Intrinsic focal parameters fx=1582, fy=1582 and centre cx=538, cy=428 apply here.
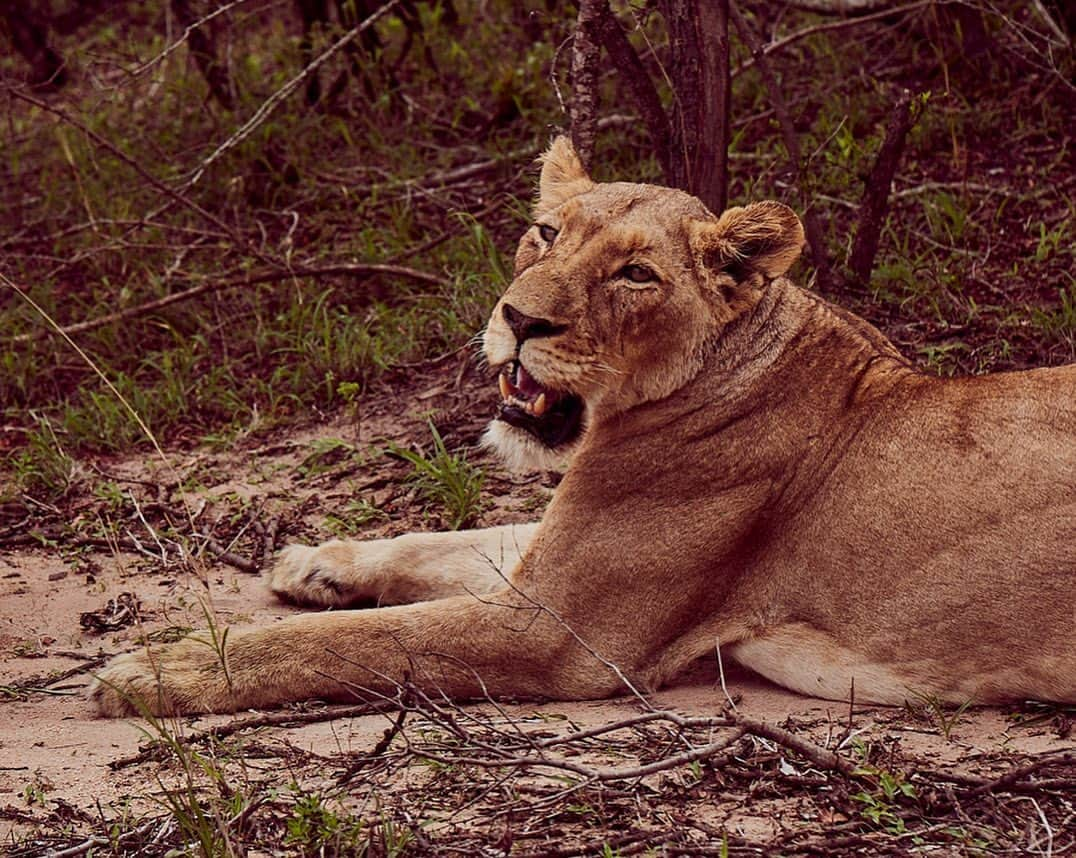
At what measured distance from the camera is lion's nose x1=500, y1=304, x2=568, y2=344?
4.07 m

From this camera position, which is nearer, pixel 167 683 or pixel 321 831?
pixel 321 831

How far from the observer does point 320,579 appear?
488cm

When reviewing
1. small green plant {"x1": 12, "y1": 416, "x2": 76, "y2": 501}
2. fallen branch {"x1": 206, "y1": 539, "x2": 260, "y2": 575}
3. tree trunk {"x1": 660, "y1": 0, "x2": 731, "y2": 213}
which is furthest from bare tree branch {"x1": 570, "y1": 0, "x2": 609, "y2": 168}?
small green plant {"x1": 12, "y1": 416, "x2": 76, "y2": 501}

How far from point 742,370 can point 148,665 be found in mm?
1772

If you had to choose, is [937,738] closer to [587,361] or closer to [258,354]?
[587,361]

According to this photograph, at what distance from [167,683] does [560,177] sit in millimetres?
1892

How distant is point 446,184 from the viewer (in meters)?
8.05

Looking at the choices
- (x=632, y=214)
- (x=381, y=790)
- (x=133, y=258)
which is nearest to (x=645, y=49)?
(x=133, y=258)

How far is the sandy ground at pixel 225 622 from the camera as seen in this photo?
3.58 metres

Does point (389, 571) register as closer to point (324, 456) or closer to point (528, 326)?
point (528, 326)

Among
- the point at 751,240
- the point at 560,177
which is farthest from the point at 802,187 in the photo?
the point at 751,240

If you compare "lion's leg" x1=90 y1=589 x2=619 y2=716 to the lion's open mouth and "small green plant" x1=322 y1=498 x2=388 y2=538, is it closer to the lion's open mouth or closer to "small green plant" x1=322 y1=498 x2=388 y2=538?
the lion's open mouth

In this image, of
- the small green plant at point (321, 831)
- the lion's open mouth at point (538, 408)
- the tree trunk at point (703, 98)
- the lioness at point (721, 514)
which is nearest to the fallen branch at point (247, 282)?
the tree trunk at point (703, 98)

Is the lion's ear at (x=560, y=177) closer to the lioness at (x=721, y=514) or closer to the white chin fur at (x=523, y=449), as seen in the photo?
the lioness at (x=721, y=514)
